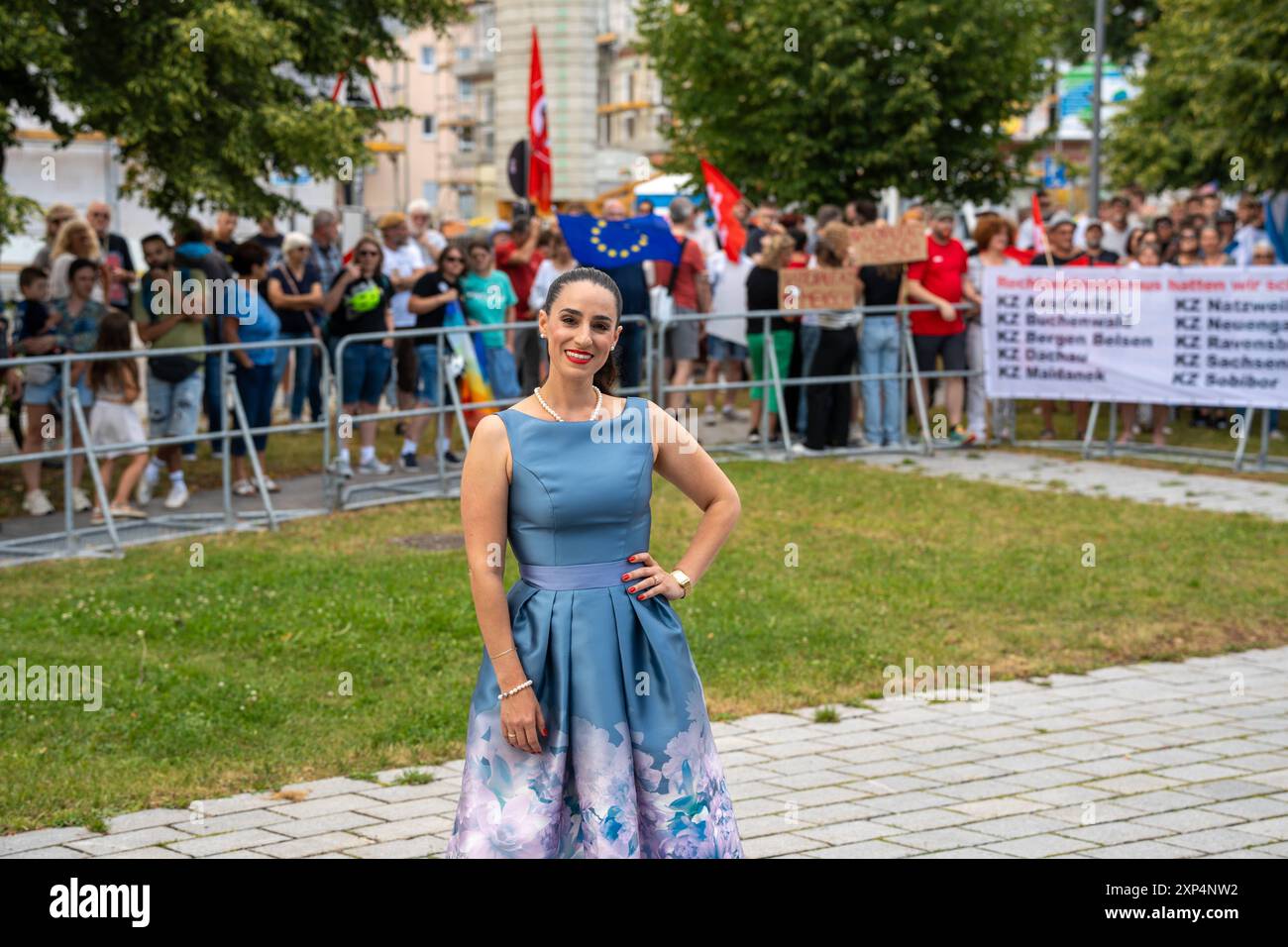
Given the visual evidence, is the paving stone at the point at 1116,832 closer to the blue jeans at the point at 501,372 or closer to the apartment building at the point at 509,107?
the blue jeans at the point at 501,372

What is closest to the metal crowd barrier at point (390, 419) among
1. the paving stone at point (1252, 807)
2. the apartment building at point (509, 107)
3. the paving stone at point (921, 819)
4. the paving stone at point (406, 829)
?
the paving stone at point (406, 829)

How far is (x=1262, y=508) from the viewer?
1372 cm

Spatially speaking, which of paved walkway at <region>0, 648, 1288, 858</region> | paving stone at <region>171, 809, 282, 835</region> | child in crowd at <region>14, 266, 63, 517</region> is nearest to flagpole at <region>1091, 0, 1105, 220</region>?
child in crowd at <region>14, 266, 63, 517</region>

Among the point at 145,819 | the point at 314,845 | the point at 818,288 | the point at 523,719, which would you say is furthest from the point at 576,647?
the point at 818,288

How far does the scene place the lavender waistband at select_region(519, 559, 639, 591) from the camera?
4.72 meters

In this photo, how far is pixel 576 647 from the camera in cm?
469

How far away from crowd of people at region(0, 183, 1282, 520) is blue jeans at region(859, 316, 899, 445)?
0.06 feet

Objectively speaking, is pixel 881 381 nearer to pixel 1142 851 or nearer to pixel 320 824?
pixel 1142 851

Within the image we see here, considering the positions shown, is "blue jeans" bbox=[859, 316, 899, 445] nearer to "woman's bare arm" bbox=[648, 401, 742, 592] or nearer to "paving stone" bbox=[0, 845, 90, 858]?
"paving stone" bbox=[0, 845, 90, 858]

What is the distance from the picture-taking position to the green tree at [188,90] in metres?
Result: 14.2

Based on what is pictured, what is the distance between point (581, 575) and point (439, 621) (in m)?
4.98

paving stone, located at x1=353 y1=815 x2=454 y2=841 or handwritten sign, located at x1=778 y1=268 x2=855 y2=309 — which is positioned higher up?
handwritten sign, located at x1=778 y1=268 x2=855 y2=309

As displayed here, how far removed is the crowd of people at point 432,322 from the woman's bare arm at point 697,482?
7.63 m

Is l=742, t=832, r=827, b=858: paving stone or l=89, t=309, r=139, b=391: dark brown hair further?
l=89, t=309, r=139, b=391: dark brown hair
